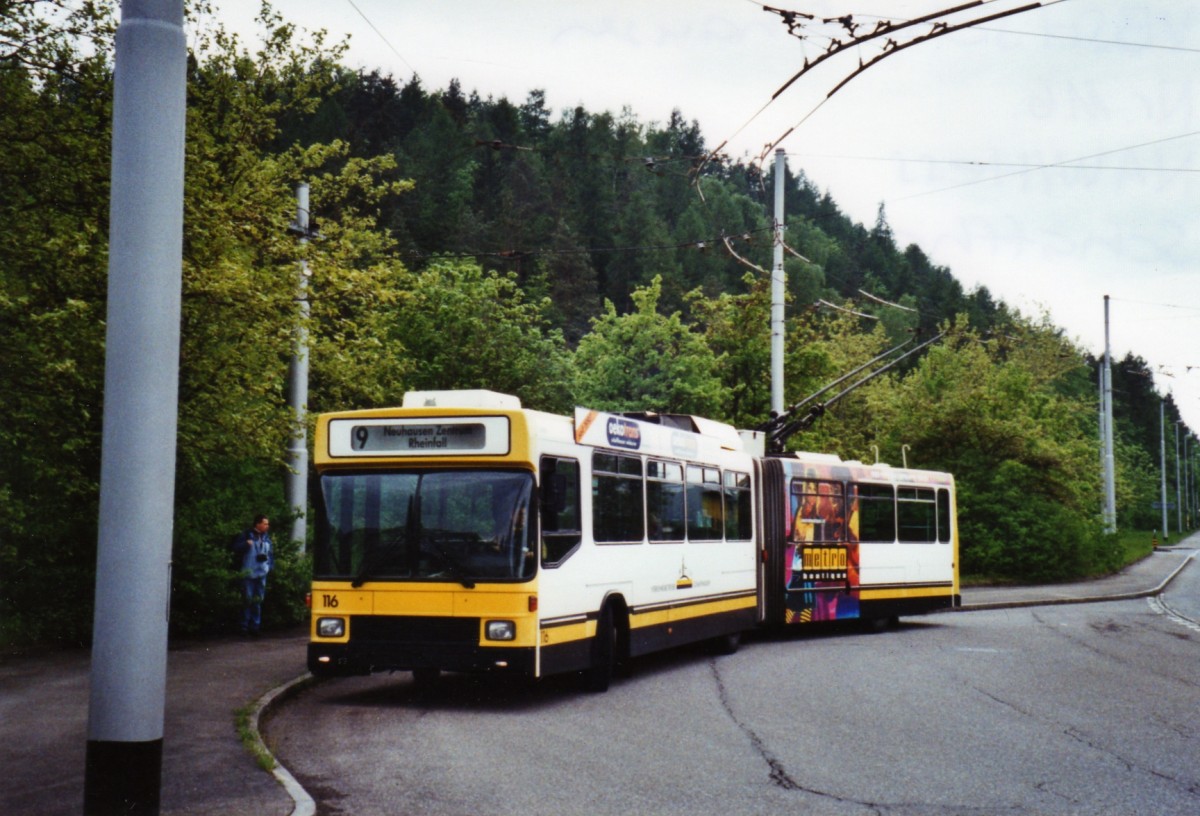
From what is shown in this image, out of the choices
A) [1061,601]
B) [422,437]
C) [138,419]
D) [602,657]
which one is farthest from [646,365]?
[138,419]

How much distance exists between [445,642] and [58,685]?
3765mm

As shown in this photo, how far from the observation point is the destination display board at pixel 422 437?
12.6 m

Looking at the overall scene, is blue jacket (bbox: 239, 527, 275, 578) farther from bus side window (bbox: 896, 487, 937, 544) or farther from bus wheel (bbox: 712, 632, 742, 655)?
bus side window (bbox: 896, 487, 937, 544)

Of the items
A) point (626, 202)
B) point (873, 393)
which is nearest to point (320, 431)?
point (873, 393)

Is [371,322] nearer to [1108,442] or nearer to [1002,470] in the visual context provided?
[1002,470]

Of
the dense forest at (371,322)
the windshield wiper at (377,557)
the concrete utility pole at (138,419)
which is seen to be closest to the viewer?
the concrete utility pole at (138,419)

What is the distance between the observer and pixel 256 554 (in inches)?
733

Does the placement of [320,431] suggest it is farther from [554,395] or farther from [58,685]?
[554,395]

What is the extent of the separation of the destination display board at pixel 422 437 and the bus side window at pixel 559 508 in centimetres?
55

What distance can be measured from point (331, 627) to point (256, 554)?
637cm

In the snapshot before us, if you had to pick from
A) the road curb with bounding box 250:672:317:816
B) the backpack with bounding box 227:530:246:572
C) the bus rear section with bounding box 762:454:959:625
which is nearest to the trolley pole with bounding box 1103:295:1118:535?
the bus rear section with bounding box 762:454:959:625

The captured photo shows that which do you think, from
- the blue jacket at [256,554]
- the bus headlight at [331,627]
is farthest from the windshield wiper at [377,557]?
the blue jacket at [256,554]

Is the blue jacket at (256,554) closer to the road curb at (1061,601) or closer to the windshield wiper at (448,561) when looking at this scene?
the windshield wiper at (448,561)

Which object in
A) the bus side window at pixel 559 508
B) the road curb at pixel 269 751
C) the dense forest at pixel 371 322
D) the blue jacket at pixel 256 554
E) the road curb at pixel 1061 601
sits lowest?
the road curb at pixel 1061 601
